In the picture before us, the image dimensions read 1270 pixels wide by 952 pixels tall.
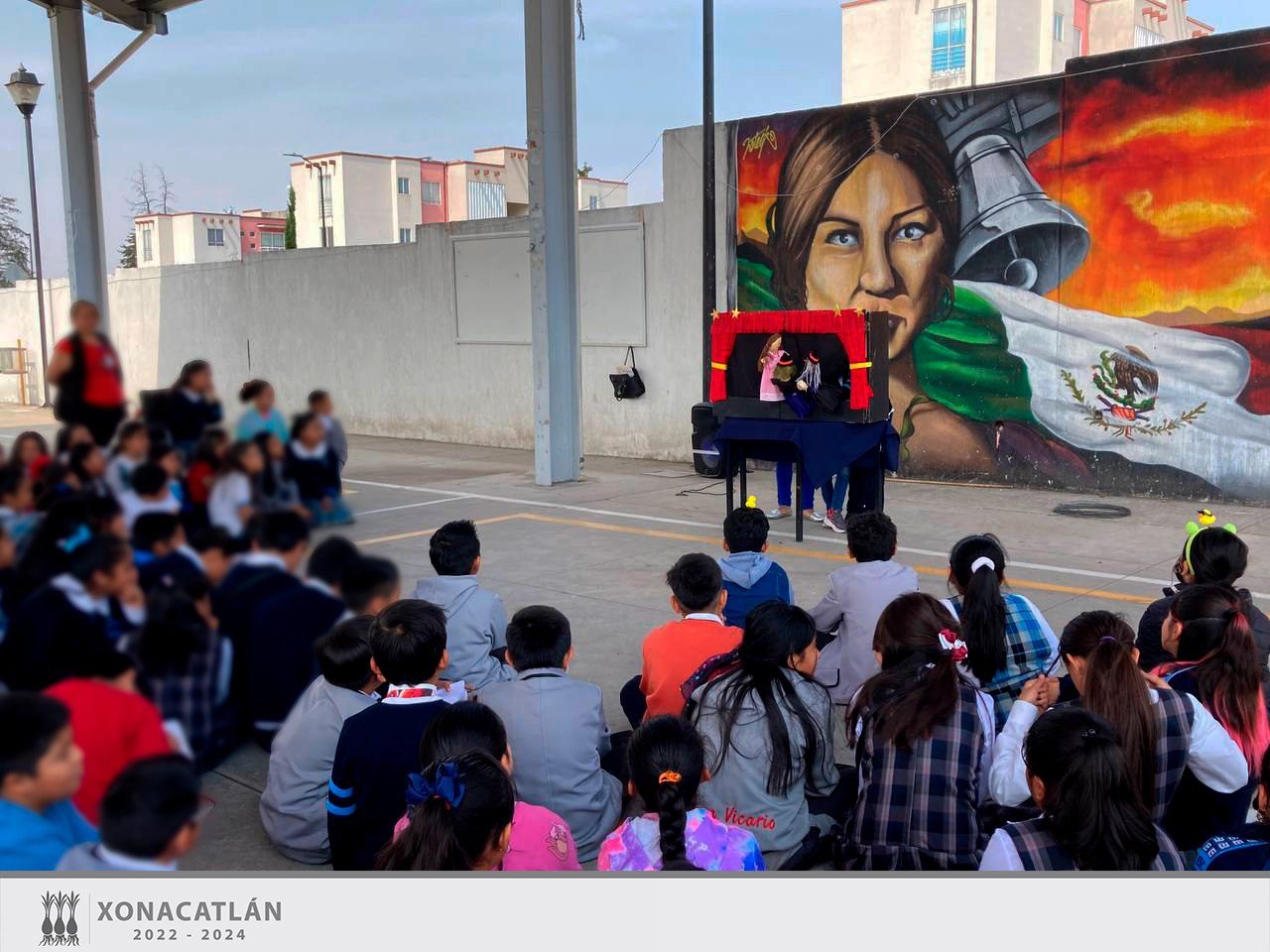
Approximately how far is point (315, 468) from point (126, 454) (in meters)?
0.17

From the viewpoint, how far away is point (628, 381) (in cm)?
1218

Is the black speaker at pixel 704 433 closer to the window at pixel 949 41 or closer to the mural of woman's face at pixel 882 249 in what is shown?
the mural of woman's face at pixel 882 249

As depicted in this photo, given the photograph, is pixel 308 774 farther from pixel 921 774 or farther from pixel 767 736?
pixel 921 774

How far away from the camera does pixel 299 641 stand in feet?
3.61

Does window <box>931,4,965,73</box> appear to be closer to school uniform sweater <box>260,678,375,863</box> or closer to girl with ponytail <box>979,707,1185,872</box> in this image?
school uniform sweater <box>260,678,375,863</box>

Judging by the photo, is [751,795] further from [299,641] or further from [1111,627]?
[299,641]

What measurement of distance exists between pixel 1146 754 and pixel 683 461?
943cm

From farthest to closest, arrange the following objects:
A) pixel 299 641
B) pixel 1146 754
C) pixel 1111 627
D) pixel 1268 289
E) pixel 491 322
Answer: pixel 491 322 < pixel 1268 289 < pixel 1111 627 < pixel 1146 754 < pixel 299 641

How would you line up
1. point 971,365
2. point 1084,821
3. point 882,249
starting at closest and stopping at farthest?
point 1084,821 < point 971,365 < point 882,249

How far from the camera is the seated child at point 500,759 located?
8.02 feet

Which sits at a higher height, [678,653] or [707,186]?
[707,186]

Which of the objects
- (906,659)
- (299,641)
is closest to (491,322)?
(906,659)

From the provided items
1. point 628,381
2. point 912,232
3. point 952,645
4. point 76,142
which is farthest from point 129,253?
point 628,381
